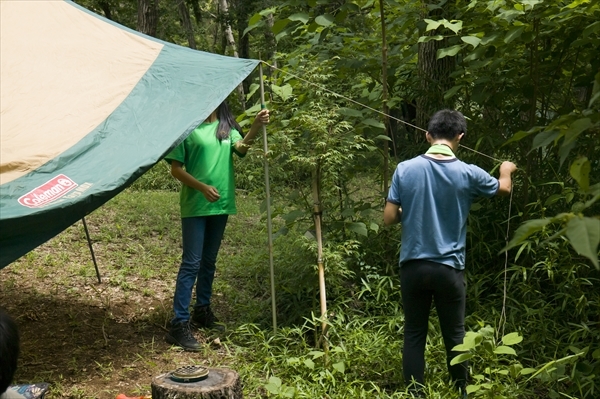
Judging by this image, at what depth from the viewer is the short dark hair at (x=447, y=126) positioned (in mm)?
3146

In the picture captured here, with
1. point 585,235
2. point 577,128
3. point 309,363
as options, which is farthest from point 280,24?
point 585,235

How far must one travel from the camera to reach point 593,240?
122cm

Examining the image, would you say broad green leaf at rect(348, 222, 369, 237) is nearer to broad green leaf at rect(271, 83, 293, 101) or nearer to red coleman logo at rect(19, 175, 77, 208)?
broad green leaf at rect(271, 83, 293, 101)

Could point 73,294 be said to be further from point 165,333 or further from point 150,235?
point 150,235

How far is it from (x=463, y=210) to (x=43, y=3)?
2.82m

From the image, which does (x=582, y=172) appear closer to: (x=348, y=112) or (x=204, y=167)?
(x=348, y=112)

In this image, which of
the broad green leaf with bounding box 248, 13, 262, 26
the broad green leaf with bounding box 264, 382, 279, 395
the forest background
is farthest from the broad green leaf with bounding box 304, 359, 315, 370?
the broad green leaf with bounding box 248, 13, 262, 26

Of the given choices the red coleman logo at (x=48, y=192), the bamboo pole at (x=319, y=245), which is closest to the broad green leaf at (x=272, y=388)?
the bamboo pole at (x=319, y=245)

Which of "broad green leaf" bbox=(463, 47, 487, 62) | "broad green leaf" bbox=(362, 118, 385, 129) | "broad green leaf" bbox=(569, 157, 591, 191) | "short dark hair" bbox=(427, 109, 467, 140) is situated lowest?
"broad green leaf" bbox=(362, 118, 385, 129)

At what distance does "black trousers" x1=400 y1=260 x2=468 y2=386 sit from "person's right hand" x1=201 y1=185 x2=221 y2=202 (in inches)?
48.5

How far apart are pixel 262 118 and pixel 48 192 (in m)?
1.28

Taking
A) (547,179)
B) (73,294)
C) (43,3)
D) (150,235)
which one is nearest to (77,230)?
(150,235)

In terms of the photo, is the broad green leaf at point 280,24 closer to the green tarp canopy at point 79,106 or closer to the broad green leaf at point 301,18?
the broad green leaf at point 301,18

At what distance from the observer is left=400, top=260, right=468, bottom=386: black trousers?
10.1 feet
